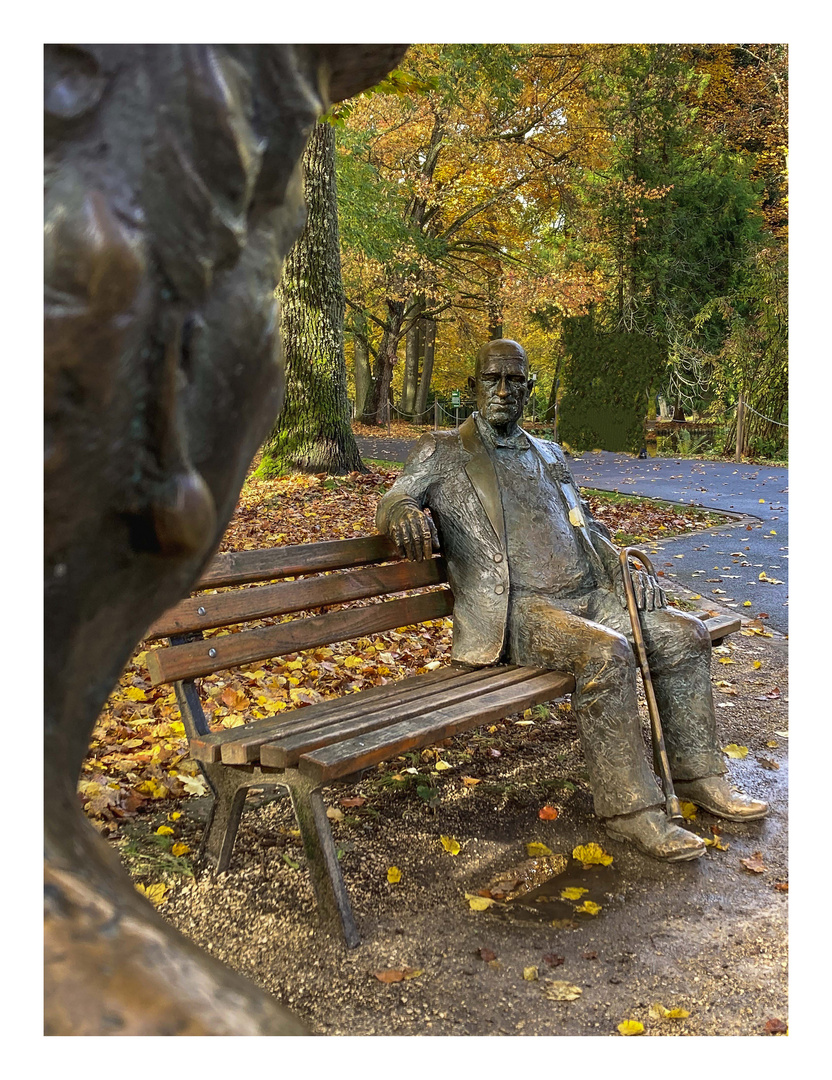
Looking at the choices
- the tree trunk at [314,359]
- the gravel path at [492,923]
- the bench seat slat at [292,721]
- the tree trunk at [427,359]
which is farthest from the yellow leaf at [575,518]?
the tree trunk at [427,359]

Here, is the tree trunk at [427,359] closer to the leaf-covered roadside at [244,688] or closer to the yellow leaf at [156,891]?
the leaf-covered roadside at [244,688]

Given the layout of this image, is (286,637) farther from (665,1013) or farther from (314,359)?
(314,359)

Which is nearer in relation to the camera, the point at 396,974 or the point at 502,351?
the point at 396,974

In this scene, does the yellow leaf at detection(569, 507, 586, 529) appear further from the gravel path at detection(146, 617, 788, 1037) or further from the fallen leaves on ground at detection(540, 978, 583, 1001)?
the fallen leaves on ground at detection(540, 978, 583, 1001)

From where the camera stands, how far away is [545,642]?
360cm

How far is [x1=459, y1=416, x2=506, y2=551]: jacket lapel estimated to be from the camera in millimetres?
3807

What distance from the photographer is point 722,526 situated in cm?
1059

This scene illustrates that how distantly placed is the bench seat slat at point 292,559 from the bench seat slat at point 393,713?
0.60 m

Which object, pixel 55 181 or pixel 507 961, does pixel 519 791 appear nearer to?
pixel 507 961

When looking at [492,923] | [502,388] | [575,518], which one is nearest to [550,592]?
[575,518]

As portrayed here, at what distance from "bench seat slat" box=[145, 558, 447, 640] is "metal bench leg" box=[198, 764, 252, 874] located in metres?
0.47

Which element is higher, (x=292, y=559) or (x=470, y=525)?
(x=470, y=525)

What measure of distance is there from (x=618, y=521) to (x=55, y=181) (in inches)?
407

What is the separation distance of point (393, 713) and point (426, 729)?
0.60 feet
